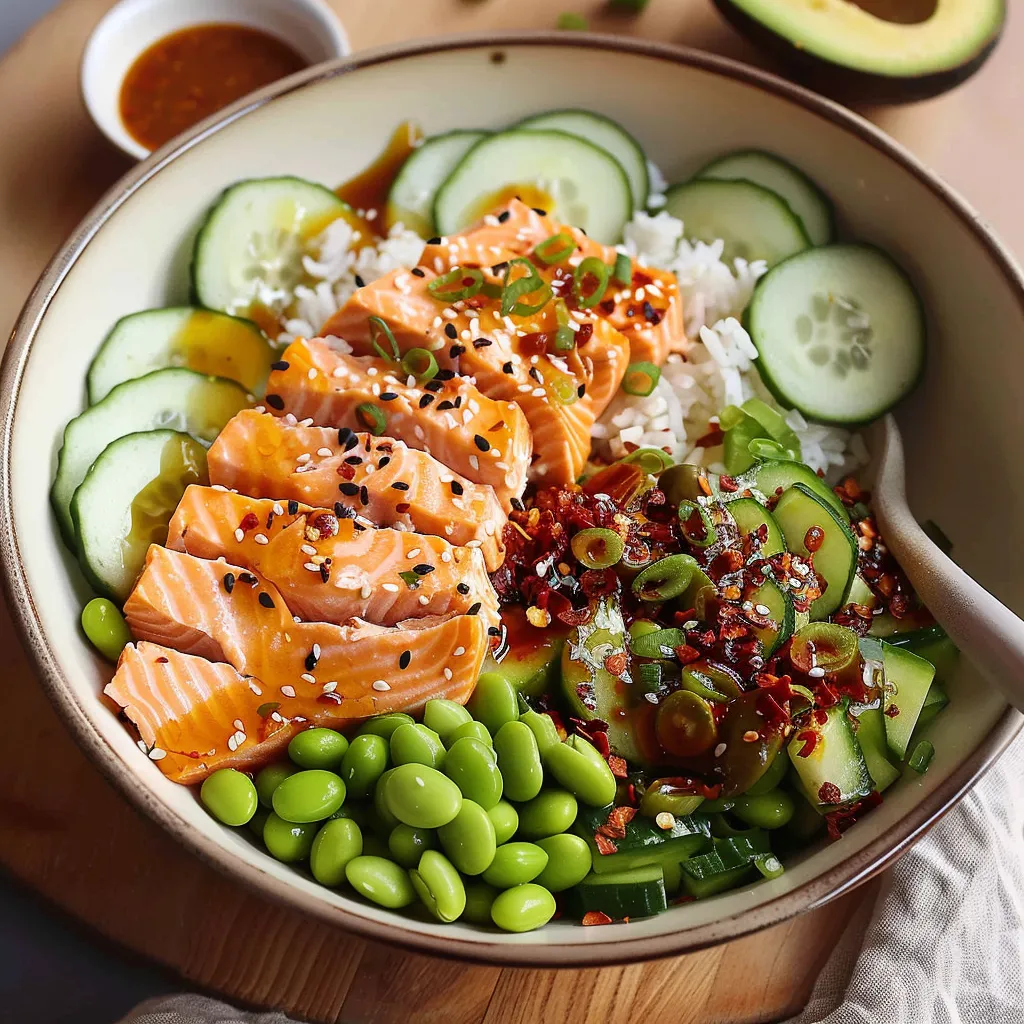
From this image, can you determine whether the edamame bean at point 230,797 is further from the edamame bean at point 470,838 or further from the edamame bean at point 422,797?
the edamame bean at point 470,838

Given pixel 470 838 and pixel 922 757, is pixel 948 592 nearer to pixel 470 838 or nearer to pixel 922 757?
pixel 922 757

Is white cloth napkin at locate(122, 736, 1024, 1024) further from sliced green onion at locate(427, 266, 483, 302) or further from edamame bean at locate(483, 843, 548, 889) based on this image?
sliced green onion at locate(427, 266, 483, 302)

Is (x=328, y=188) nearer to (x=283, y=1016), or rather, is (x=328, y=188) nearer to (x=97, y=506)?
(x=97, y=506)

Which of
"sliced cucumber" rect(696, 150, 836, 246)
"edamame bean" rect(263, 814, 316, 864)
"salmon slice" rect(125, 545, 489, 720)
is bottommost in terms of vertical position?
"edamame bean" rect(263, 814, 316, 864)

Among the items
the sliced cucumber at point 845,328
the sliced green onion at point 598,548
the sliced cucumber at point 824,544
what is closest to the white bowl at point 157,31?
the sliced cucumber at point 845,328

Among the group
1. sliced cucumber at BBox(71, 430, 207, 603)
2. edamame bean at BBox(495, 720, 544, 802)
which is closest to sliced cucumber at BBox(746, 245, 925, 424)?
edamame bean at BBox(495, 720, 544, 802)

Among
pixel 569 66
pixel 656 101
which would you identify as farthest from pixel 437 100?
pixel 656 101

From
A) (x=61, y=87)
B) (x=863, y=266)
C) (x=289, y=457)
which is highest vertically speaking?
(x=863, y=266)
